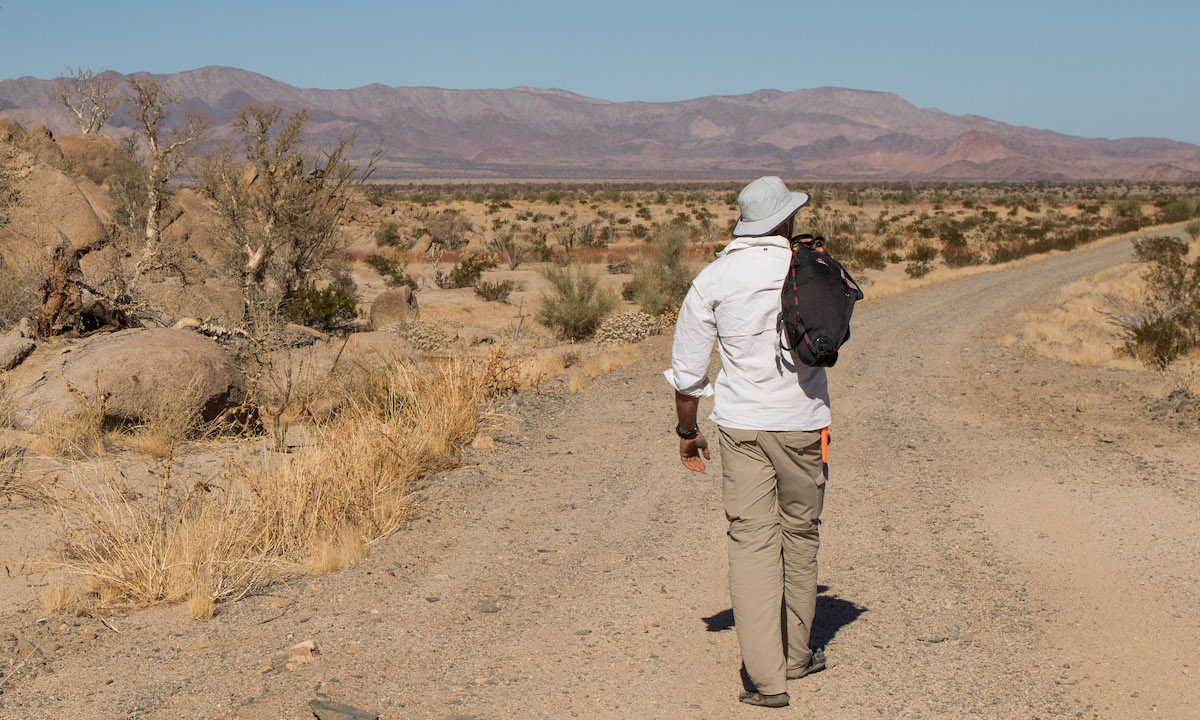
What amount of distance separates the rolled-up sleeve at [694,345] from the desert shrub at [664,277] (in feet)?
48.0

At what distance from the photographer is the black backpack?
3387 mm

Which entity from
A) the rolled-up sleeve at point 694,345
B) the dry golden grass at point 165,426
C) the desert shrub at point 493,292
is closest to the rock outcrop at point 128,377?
the dry golden grass at point 165,426

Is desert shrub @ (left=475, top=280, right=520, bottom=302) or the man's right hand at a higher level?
the man's right hand

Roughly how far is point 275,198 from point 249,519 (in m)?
10.3

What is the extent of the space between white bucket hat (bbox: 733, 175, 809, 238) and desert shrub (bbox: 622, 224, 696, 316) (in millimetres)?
14601

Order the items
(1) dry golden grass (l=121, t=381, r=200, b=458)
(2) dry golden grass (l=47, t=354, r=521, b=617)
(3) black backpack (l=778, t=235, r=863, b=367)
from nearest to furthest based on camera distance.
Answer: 1. (3) black backpack (l=778, t=235, r=863, b=367)
2. (2) dry golden grass (l=47, t=354, r=521, b=617)
3. (1) dry golden grass (l=121, t=381, r=200, b=458)

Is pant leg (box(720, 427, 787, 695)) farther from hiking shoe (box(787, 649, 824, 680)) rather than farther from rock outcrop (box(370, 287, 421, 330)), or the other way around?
rock outcrop (box(370, 287, 421, 330))

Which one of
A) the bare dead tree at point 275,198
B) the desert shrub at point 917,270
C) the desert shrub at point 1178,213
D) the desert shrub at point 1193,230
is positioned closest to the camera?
the bare dead tree at point 275,198

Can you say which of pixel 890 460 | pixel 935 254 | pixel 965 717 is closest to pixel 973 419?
pixel 890 460

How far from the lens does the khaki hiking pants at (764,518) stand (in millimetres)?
3539

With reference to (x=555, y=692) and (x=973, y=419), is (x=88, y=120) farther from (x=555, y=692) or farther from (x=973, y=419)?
(x=555, y=692)

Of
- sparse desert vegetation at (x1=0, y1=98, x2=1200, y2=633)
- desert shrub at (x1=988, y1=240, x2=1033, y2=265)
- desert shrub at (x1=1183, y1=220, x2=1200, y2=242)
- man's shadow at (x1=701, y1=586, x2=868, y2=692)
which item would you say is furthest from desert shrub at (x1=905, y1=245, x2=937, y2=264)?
man's shadow at (x1=701, y1=586, x2=868, y2=692)

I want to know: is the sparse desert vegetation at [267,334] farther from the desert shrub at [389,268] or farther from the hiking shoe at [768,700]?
the hiking shoe at [768,700]

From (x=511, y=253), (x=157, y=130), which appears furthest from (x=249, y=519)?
(x=511, y=253)
